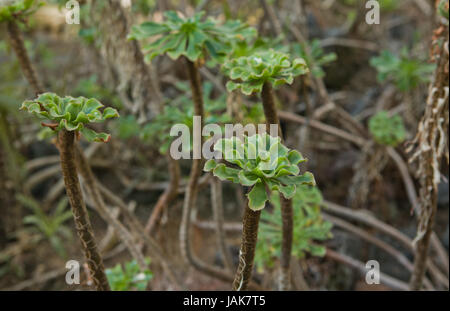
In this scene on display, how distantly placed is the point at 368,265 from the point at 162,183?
4.81 ft

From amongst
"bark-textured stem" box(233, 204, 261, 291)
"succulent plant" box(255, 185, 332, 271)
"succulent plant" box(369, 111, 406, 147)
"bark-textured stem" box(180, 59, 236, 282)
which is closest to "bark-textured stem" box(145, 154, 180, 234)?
"bark-textured stem" box(180, 59, 236, 282)

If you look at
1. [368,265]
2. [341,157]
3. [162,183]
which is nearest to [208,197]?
[162,183]

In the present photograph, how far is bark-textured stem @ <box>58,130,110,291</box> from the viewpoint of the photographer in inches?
37.9

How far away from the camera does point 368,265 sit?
2004mm

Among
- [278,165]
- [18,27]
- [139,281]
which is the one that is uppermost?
[18,27]

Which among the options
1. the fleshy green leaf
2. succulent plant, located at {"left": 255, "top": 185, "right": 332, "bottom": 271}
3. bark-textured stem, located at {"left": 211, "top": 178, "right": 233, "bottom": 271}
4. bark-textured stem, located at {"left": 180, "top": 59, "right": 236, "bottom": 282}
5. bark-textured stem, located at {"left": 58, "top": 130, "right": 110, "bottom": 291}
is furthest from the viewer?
bark-textured stem, located at {"left": 211, "top": 178, "right": 233, "bottom": 271}

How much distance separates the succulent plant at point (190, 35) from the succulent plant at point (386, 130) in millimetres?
1095

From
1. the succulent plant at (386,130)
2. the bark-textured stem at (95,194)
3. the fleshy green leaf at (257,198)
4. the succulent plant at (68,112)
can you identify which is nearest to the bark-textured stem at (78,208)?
the succulent plant at (68,112)

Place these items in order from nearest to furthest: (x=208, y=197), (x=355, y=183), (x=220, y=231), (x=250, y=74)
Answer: (x=250, y=74) → (x=220, y=231) → (x=355, y=183) → (x=208, y=197)

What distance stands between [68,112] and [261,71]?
19.2 inches

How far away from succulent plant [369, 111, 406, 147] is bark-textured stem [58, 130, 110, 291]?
5.10ft

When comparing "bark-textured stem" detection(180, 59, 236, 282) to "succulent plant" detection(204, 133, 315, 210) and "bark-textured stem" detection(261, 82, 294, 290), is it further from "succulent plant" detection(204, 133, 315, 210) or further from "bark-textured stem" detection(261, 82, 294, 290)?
"succulent plant" detection(204, 133, 315, 210)

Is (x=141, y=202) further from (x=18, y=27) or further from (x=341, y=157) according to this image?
(x=18, y=27)

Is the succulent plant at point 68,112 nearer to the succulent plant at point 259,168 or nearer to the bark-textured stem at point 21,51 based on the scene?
the succulent plant at point 259,168
